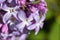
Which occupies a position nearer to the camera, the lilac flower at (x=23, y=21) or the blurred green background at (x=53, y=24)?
the lilac flower at (x=23, y=21)

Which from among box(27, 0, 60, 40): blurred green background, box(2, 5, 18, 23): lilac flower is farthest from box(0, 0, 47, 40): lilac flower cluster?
box(27, 0, 60, 40): blurred green background

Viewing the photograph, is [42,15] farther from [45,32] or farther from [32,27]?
[45,32]

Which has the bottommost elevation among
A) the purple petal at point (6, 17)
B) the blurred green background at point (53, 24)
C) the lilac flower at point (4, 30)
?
the blurred green background at point (53, 24)

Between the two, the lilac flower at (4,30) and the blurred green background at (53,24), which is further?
the blurred green background at (53,24)

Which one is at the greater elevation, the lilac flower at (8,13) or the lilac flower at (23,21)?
the lilac flower at (8,13)

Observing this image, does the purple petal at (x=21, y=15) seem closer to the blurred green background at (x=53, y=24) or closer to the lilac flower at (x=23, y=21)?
the lilac flower at (x=23, y=21)

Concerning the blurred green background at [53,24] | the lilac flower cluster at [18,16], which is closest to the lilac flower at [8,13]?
the lilac flower cluster at [18,16]

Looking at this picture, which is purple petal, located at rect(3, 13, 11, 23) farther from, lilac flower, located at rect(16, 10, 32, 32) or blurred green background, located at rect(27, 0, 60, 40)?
blurred green background, located at rect(27, 0, 60, 40)

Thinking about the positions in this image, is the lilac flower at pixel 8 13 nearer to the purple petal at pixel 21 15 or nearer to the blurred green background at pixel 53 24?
the purple petal at pixel 21 15

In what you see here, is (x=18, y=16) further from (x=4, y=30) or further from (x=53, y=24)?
(x=53, y=24)
